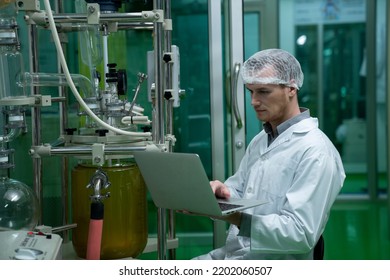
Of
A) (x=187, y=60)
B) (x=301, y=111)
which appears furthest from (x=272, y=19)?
(x=301, y=111)

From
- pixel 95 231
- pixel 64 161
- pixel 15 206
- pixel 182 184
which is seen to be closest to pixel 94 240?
pixel 95 231

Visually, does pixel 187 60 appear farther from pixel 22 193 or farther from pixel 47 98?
pixel 22 193

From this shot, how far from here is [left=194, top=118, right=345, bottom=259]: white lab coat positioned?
186 centimetres

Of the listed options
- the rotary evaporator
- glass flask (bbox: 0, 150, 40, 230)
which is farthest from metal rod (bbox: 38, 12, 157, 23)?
glass flask (bbox: 0, 150, 40, 230)

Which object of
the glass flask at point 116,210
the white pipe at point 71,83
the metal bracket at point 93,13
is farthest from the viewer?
the glass flask at point 116,210

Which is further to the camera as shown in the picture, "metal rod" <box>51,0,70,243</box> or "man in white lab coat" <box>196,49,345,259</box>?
"metal rod" <box>51,0,70,243</box>

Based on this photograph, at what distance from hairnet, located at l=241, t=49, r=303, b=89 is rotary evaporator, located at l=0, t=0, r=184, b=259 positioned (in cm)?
30

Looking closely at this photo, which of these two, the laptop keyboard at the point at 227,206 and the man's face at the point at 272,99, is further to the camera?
the man's face at the point at 272,99

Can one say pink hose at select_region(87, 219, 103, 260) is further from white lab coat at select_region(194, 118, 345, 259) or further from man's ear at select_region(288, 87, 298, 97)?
man's ear at select_region(288, 87, 298, 97)

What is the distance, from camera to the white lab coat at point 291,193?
1859mm

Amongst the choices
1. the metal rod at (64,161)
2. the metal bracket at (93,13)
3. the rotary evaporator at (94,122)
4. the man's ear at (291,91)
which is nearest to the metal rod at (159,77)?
the rotary evaporator at (94,122)

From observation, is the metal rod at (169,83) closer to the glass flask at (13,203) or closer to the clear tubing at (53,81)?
the clear tubing at (53,81)

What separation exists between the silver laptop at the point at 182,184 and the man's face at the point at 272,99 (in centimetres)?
34

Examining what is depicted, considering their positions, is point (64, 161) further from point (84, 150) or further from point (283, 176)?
point (283, 176)
